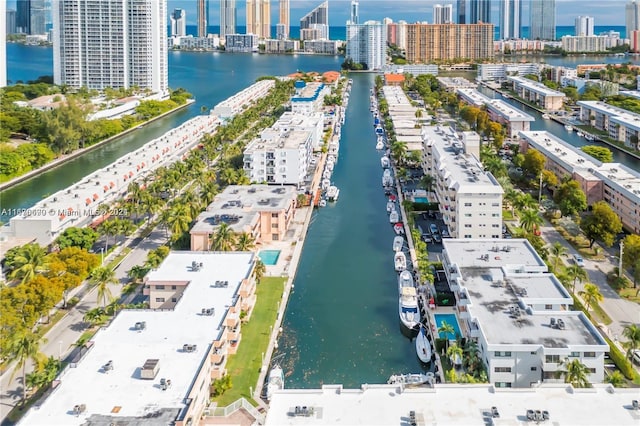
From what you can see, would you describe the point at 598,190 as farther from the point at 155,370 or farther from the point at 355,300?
the point at 155,370

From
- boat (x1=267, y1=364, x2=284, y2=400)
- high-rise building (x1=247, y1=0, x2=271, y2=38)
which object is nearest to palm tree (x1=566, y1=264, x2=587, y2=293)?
boat (x1=267, y1=364, x2=284, y2=400)

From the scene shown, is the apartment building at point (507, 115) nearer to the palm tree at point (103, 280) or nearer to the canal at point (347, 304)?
the canal at point (347, 304)

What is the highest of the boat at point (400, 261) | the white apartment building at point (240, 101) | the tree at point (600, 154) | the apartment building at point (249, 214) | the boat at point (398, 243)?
the white apartment building at point (240, 101)

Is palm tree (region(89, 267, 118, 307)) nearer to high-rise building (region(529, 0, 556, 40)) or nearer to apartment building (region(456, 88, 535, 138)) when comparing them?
apartment building (region(456, 88, 535, 138))

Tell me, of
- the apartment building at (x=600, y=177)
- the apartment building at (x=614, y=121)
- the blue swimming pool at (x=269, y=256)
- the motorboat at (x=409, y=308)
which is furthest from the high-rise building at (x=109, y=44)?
the motorboat at (x=409, y=308)

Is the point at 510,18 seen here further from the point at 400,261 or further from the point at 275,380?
the point at 275,380

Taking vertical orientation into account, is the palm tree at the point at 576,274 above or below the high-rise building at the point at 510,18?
below

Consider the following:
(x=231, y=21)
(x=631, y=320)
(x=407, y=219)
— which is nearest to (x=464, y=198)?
(x=407, y=219)

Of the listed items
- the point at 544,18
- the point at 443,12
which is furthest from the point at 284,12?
the point at 544,18
